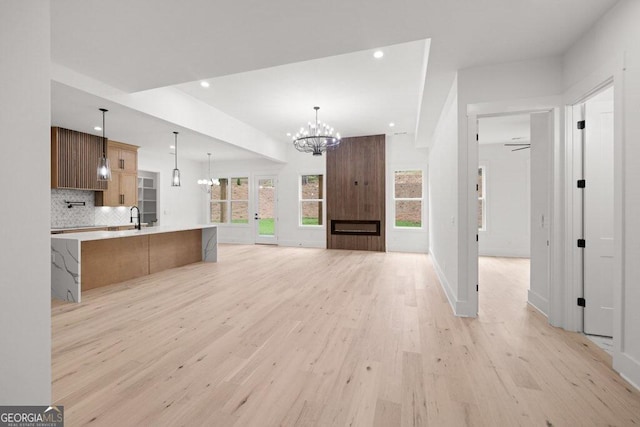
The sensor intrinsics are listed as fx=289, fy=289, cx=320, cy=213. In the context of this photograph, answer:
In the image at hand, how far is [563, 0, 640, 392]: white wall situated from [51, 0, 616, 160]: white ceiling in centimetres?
30

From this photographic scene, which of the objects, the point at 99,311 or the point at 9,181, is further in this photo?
the point at 99,311

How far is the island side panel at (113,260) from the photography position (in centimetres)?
422

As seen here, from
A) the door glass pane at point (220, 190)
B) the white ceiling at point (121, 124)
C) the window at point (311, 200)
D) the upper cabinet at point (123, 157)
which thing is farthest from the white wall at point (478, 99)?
the door glass pane at point (220, 190)

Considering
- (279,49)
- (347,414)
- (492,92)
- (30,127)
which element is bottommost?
(347,414)

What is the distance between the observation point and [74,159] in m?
6.08

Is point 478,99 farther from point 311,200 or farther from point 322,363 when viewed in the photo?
point 311,200

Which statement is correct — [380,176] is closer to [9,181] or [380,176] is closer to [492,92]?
[492,92]

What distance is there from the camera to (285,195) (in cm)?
924

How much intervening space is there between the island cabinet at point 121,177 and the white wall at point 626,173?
27.9ft

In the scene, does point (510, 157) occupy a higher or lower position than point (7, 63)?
higher

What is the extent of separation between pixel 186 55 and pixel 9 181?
2412 millimetres

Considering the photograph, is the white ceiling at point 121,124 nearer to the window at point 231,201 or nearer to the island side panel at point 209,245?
the window at point 231,201

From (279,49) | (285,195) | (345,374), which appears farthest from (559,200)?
(285,195)

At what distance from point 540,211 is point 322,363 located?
304cm
